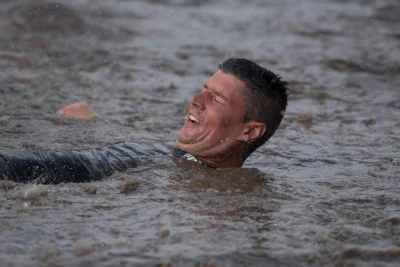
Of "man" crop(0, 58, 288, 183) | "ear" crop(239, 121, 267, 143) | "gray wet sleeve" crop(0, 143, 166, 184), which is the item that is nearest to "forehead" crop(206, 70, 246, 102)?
"man" crop(0, 58, 288, 183)

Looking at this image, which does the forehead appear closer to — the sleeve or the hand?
the sleeve

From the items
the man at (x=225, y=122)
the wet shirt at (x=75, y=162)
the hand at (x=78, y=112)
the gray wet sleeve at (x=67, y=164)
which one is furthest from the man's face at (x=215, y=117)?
→ the hand at (x=78, y=112)

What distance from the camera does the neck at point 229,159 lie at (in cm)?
614

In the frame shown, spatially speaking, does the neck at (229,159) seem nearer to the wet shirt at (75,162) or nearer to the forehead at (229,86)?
the wet shirt at (75,162)

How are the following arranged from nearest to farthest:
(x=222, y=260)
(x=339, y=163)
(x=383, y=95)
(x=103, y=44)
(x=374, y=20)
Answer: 1. (x=222, y=260)
2. (x=339, y=163)
3. (x=383, y=95)
4. (x=103, y=44)
5. (x=374, y=20)

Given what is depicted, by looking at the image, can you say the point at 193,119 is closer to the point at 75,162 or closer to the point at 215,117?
the point at 215,117

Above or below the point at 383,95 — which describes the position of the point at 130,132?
below

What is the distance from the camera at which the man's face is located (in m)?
5.99

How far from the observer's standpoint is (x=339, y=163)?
22.8 feet

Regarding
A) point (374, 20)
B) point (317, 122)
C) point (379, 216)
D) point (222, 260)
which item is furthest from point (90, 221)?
point (374, 20)

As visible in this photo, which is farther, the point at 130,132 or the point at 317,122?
the point at 317,122

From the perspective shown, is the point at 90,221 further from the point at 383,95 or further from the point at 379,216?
the point at 383,95

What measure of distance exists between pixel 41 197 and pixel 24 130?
2.27m

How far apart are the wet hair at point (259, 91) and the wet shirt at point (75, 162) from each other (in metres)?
0.61
